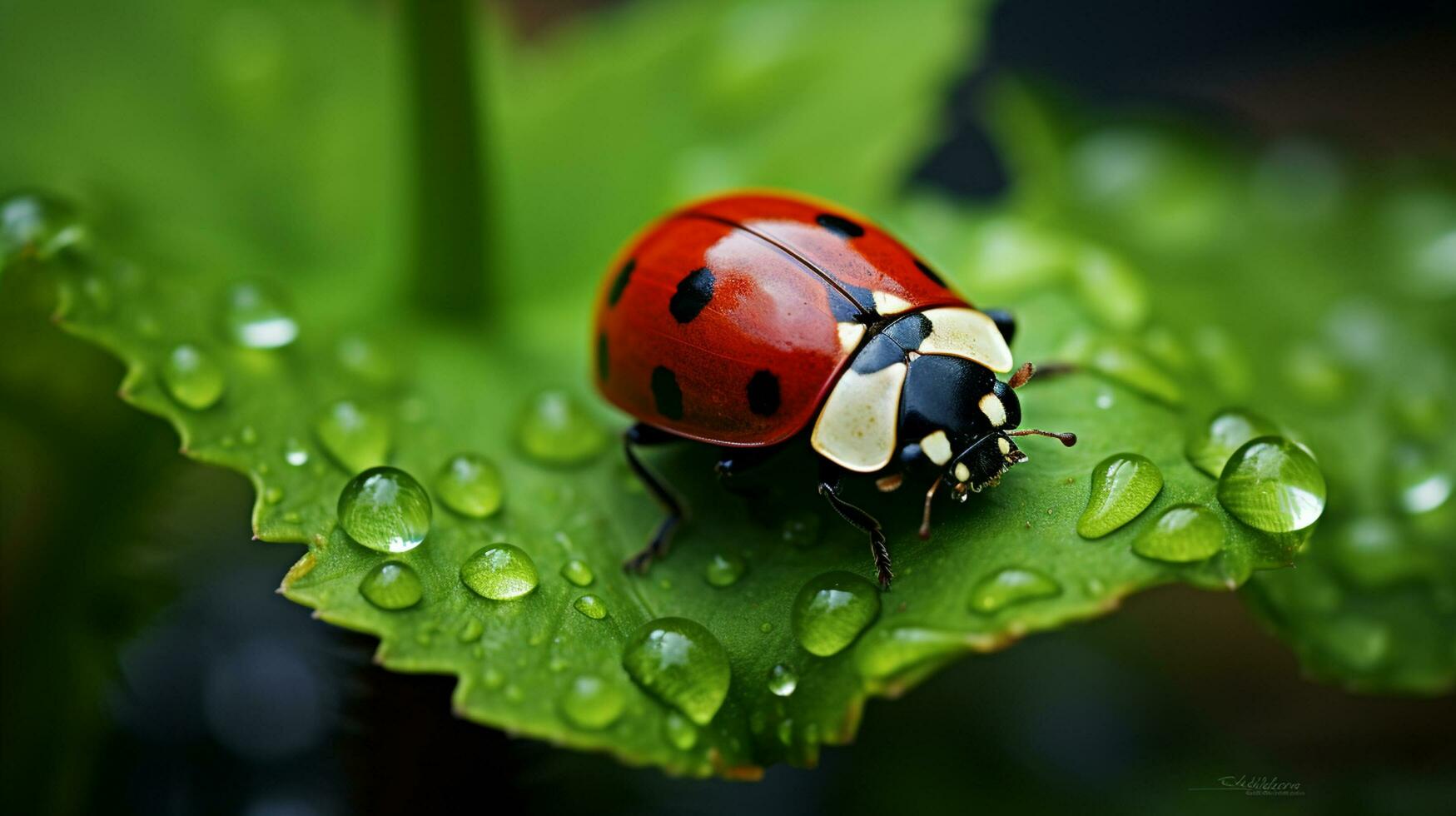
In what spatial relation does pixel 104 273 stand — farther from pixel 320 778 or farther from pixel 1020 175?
pixel 1020 175

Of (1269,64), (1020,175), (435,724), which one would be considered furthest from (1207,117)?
(435,724)

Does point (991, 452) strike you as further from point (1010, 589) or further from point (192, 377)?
point (192, 377)

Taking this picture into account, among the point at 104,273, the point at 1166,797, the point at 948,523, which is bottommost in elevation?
the point at 104,273

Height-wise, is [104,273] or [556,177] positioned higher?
[556,177]

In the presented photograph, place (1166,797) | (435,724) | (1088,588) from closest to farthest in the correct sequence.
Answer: (1088,588)
(435,724)
(1166,797)

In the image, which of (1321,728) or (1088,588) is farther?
(1321,728)

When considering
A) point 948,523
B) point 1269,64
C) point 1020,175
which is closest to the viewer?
point 948,523

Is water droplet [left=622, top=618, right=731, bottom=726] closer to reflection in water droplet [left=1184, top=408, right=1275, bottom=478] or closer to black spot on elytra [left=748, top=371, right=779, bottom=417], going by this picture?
black spot on elytra [left=748, top=371, right=779, bottom=417]

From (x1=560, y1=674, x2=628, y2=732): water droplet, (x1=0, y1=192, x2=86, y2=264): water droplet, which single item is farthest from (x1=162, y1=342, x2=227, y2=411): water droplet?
(x1=560, y1=674, x2=628, y2=732): water droplet

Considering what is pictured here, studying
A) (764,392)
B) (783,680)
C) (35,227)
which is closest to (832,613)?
(783,680)
